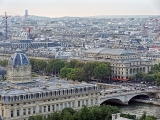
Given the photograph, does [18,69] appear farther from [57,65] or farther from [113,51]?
[113,51]

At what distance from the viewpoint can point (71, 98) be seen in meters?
35.5

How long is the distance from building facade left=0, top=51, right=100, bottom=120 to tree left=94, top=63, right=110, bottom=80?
1585 cm

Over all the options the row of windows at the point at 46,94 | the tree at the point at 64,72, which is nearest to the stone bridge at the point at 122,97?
the row of windows at the point at 46,94

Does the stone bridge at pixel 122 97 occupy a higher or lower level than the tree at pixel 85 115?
lower

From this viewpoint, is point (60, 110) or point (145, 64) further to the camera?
point (145, 64)

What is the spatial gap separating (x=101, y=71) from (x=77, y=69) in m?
2.47

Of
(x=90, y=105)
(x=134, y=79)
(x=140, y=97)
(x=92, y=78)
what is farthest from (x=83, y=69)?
(x=90, y=105)

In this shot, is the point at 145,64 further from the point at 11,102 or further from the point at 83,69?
the point at 11,102

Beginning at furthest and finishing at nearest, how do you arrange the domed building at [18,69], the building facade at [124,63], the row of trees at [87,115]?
the building facade at [124,63], the domed building at [18,69], the row of trees at [87,115]

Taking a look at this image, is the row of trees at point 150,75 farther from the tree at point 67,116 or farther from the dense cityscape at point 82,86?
the tree at point 67,116

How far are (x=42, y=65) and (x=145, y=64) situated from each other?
11.8m

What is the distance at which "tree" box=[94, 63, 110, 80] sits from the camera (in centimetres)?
5406

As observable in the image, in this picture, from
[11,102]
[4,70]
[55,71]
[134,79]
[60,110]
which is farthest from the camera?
[55,71]

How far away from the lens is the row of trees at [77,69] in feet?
175
